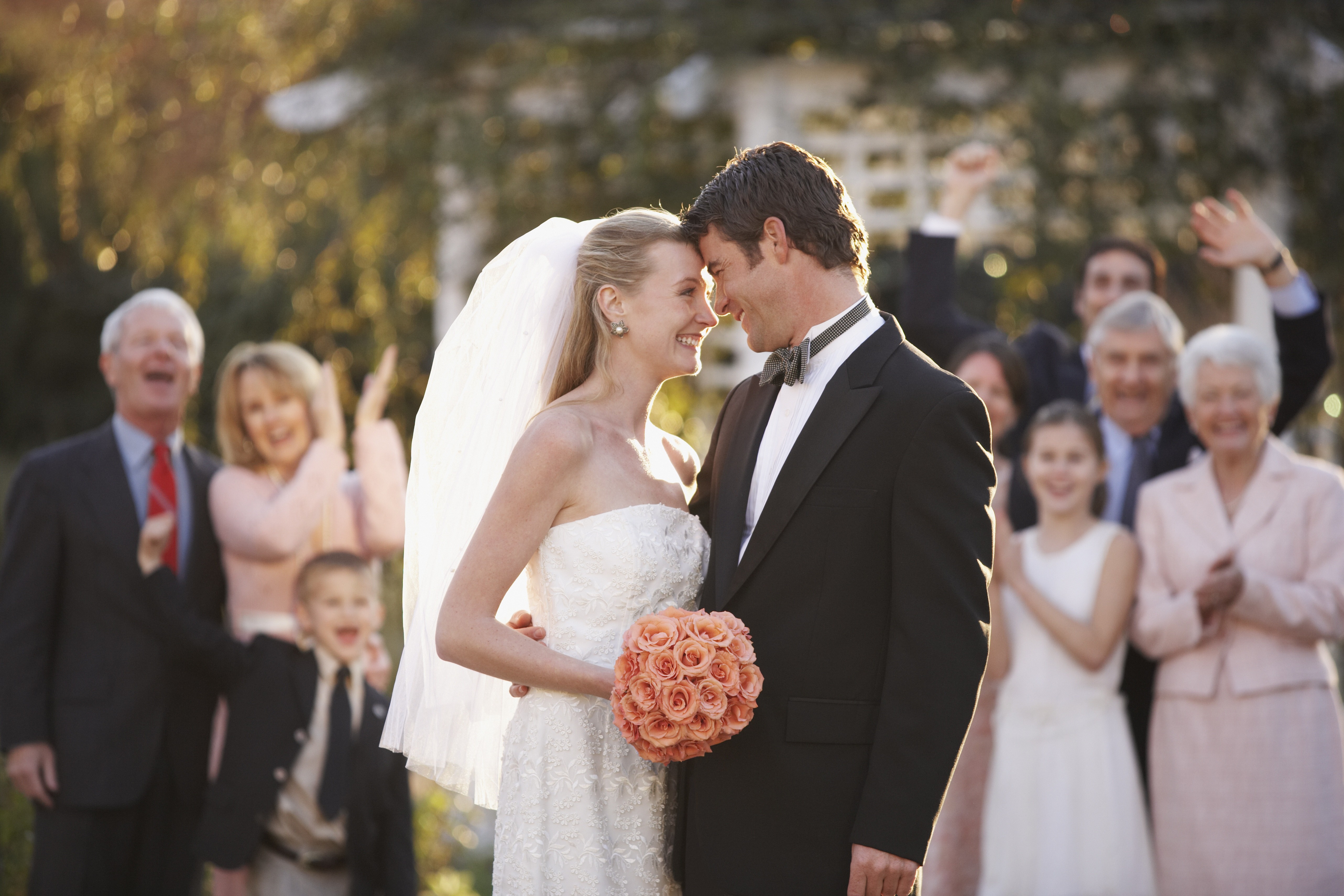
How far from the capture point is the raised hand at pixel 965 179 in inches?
220

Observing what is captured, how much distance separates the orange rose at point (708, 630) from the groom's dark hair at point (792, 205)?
879 millimetres

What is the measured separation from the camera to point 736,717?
110 inches

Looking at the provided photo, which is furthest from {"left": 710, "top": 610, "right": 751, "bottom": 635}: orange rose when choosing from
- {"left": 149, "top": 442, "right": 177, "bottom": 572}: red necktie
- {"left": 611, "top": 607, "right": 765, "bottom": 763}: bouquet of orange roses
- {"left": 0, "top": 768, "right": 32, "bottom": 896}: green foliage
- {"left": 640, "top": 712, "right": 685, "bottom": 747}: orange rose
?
{"left": 0, "top": 768, "right": 32, "bottom": 896}: green foliage

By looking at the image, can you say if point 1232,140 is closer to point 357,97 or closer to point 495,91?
point 495,91

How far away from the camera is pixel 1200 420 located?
4.66 meters

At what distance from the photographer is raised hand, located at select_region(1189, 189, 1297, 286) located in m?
4.98

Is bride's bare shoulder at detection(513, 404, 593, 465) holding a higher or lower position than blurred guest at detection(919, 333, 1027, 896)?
higher

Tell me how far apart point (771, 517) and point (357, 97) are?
23.0ft

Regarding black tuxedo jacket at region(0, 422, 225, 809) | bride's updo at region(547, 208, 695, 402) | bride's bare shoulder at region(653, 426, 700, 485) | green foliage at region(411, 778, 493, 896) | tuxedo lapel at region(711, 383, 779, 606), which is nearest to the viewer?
tuxedo lapel at region(711, 383, 779, 606)

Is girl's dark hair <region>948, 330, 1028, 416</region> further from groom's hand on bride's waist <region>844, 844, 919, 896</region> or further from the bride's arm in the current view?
groom's hand on bride's waist <region>844, 844, 919, 896</region>

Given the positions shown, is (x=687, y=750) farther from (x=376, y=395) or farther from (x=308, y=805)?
(x=376, y=395)

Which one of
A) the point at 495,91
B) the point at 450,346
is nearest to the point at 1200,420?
the point at 450,346

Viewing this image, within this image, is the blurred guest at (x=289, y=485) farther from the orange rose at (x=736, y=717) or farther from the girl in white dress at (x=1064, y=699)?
the orange rose at (x=736, y=717)

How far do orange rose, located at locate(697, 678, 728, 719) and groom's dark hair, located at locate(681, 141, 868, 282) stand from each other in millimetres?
1028
